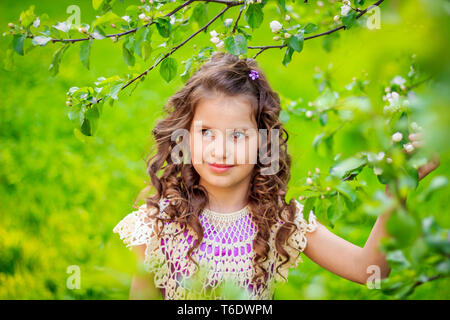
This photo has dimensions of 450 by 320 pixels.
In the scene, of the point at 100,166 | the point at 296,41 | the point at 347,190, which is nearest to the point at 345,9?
the point at 296,41

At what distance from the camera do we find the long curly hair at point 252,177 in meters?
1.49

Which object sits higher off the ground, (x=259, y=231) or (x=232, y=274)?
(x=259, y=231)

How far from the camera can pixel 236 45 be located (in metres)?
1.23

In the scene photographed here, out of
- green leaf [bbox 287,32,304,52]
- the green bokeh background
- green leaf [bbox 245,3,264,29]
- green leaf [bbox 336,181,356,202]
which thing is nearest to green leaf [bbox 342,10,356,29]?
the green bokeh background

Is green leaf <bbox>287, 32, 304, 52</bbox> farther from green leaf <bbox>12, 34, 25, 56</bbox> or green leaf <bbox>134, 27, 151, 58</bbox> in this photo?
green leaf <bbox>12, 34, 25, 56</bbox>

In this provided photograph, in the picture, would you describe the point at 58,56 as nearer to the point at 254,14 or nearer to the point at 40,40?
the point at 40,40

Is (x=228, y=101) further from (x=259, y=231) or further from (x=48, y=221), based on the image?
(x=48, y=221)

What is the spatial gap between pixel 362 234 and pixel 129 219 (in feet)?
5.34

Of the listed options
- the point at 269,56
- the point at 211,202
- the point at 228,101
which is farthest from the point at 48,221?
the point at 269,56

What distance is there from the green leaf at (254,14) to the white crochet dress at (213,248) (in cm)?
65

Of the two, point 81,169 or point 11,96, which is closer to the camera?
point 81,169

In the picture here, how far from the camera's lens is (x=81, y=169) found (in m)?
3.41

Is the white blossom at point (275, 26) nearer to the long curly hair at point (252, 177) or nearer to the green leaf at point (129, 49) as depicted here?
the long curly hair at point (252, 177)

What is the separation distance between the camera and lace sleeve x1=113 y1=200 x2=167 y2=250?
153 centimetres
